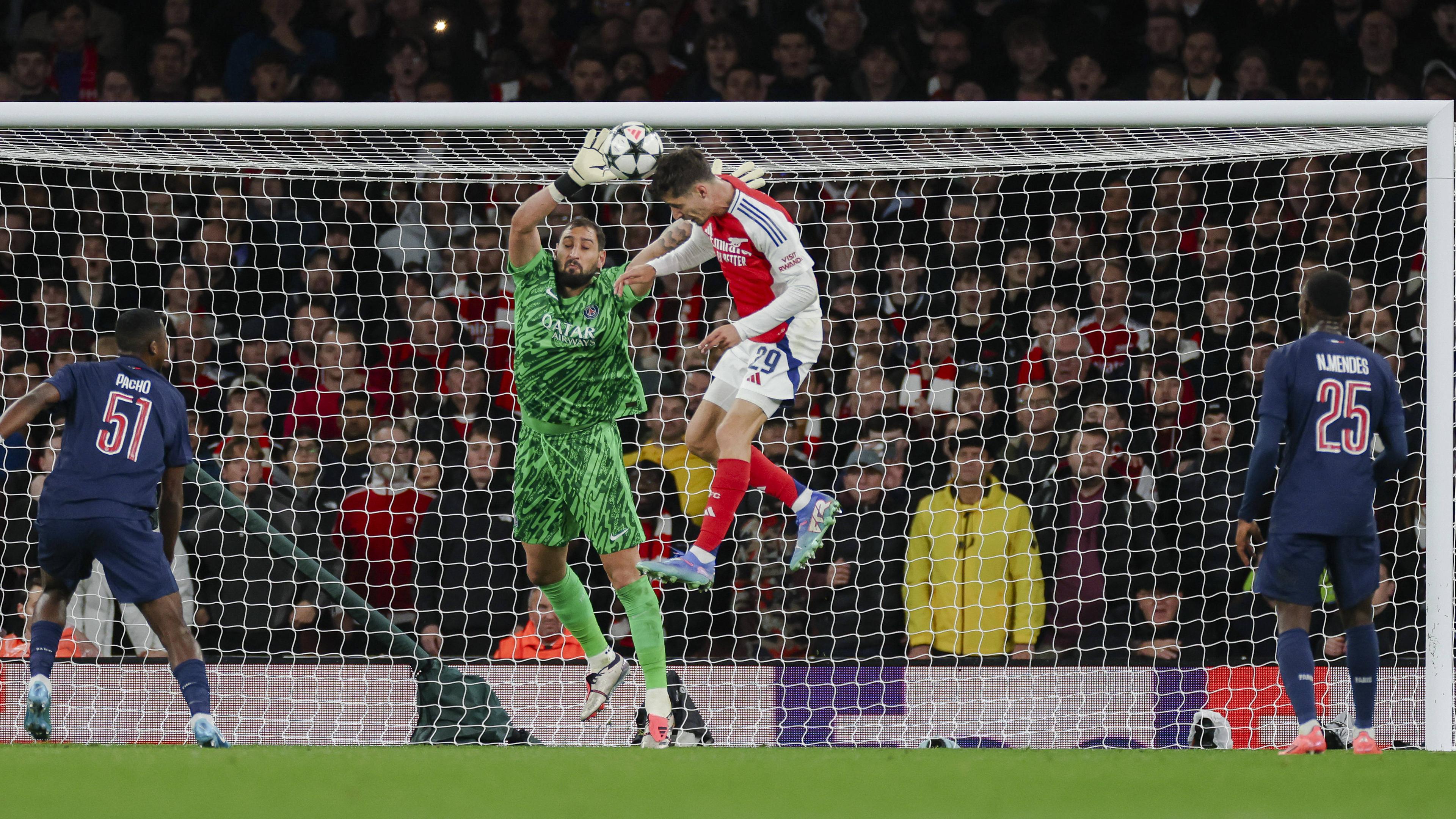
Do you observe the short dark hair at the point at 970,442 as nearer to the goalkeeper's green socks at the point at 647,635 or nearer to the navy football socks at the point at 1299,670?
the goalkeeper's green socks at the point at 647,635

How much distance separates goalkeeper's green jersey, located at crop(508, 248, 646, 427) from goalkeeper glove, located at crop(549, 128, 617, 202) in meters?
0.39

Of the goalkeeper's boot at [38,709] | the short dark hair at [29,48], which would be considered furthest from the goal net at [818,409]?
the goalkeeper's boot at [38,709]

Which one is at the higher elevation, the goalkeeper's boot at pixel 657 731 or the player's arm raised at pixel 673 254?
the player's arm raised at pixel 673 254

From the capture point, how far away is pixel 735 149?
6.35m

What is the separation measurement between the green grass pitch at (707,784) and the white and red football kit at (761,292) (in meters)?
1.60

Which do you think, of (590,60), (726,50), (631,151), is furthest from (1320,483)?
(590,60)

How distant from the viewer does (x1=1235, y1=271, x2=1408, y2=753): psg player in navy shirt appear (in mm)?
4645

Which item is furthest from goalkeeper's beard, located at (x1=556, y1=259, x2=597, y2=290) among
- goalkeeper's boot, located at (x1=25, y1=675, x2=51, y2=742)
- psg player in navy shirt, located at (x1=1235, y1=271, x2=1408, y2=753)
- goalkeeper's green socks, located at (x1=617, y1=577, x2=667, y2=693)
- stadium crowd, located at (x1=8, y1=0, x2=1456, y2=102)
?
stadium crowd, located at (x1=8, y1=0, x2=1456, y2=102)

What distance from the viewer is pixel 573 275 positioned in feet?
18.5

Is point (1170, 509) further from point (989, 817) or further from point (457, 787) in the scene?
point (457, 787)

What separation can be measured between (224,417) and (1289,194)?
5.91 meters

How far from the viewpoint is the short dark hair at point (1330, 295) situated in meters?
4.79

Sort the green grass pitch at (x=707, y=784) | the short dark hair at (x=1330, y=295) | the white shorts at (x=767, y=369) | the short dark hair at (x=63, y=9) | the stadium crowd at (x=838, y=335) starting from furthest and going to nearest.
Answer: the short dark hair at (x=63, y=9) → the stadium crowd at (x=838, y=335) → the white shorts at (x=767, y=369) → the short dark hair at (x=1330, y=295) → the green grass pitch at (x=707, y=784)

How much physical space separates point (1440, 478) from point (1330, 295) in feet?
3.72
